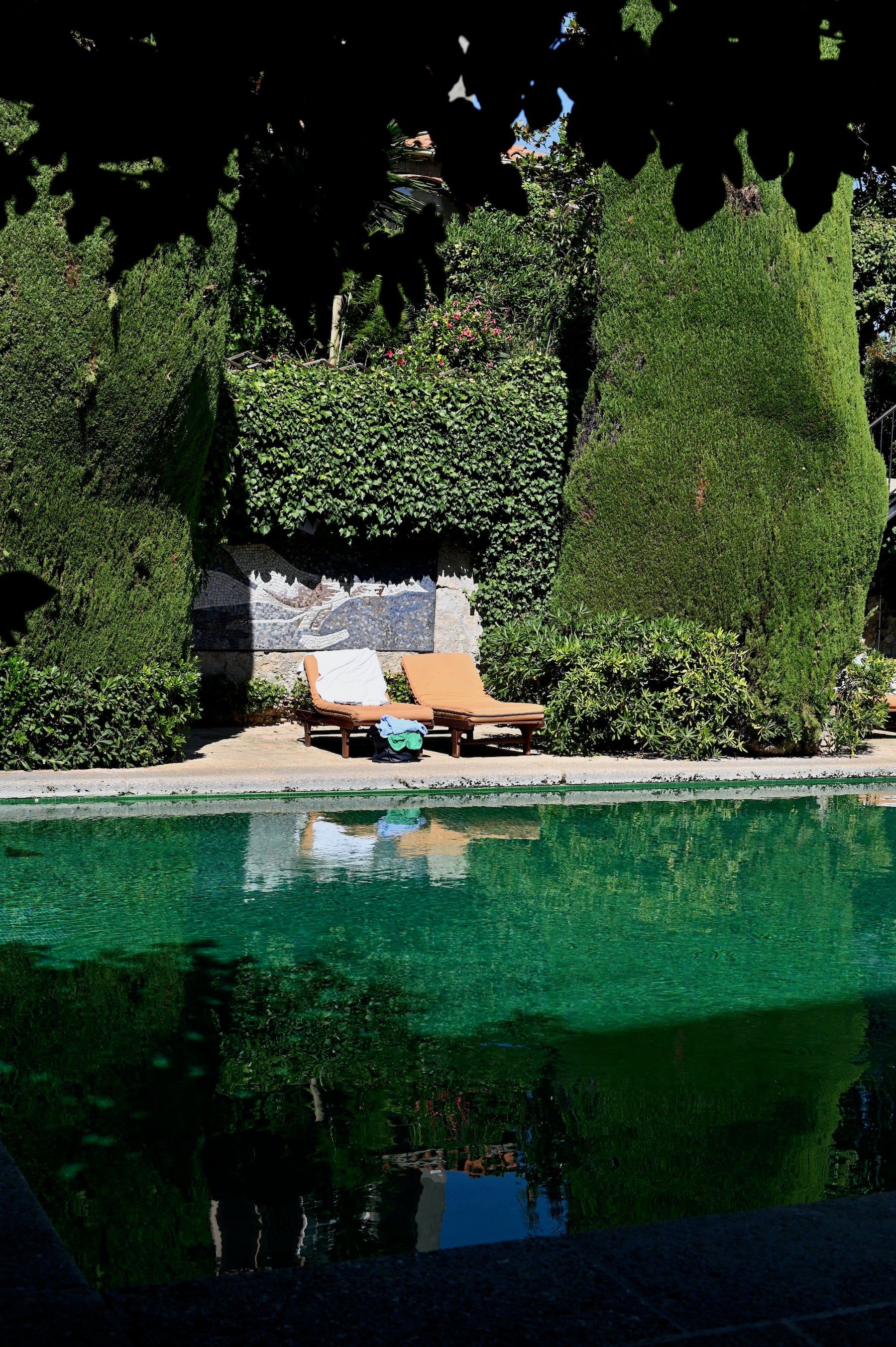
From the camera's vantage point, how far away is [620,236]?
45.3 ft

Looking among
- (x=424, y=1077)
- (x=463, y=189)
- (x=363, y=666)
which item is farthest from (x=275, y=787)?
(x=463, y=189)

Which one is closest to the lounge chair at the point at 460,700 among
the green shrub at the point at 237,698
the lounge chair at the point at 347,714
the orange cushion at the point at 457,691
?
the orange cushion at the point at 457,691

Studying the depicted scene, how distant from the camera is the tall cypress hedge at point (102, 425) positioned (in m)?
10.3

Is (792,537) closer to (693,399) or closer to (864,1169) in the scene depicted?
(693,399)

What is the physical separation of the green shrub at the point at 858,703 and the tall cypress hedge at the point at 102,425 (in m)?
6.67

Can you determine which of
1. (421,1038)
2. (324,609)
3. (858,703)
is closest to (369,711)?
(324,609)

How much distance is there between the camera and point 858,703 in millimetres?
13648

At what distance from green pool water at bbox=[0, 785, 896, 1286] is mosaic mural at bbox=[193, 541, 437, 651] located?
5941 millimetres

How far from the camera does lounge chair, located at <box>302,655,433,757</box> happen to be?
1224 cm

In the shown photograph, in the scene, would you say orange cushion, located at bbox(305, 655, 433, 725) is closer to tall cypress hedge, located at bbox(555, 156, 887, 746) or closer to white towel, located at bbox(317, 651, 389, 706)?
white towel, located at bbox(317, 651, 389, 706)

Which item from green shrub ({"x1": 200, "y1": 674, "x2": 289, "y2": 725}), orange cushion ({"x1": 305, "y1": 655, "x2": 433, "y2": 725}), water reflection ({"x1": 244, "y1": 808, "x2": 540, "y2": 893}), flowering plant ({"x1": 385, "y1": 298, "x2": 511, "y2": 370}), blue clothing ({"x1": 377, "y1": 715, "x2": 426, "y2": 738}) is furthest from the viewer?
flowering plant ({"x1": 385, "y1": 298, "x2": 511, "y2": 370})

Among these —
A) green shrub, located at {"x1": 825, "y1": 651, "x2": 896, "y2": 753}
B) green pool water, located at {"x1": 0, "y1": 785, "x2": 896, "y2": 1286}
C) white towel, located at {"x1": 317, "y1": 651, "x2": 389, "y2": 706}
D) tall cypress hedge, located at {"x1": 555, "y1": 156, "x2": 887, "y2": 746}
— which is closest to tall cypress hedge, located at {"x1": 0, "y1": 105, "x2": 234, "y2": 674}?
white towel, located at {"x1": 317, "y1": 651, "x2": 389, "y2": 706}

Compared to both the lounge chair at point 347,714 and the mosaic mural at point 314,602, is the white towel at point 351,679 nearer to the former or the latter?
the lounge chair at point 347,714

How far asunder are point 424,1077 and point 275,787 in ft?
19.5
